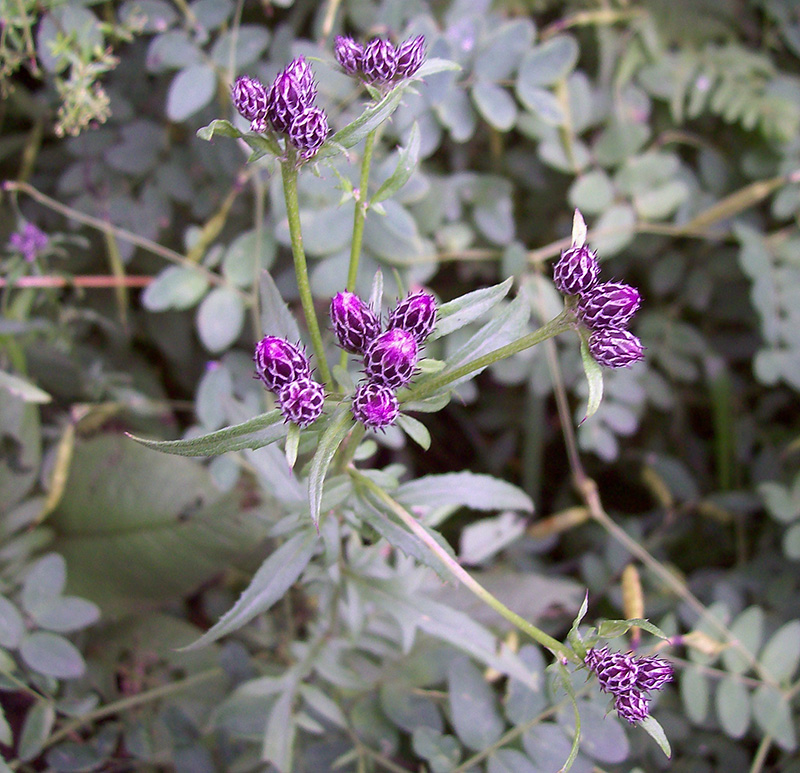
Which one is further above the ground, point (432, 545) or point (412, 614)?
point (432, 545)

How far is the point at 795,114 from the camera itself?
105 inches

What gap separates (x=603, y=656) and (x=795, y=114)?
234cm

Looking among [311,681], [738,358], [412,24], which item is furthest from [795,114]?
[311,681]

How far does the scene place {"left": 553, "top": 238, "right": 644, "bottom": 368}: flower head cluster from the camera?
3.84 ft

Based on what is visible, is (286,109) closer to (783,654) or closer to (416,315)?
(416,315)

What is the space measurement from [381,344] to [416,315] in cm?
9

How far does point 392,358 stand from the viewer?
43.8 inches

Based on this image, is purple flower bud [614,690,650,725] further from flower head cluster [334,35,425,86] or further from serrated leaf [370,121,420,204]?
flower head cluster [334,35,425,86]

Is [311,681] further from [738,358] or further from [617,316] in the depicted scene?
[738,358]

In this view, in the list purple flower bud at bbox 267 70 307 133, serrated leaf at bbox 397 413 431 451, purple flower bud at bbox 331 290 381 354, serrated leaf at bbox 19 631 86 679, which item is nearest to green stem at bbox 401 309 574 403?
serrated leaf at bbox 397 413 431 451

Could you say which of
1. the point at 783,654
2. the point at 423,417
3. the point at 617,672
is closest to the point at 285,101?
the point at 617,672

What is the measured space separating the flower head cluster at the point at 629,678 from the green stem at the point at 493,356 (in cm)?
54

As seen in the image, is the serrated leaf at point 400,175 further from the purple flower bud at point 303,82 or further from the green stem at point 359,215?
the purple flower bud at point 303,82

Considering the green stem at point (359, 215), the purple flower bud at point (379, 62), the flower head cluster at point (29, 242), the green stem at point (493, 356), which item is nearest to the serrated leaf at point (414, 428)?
the green stem at point (493, 356)
